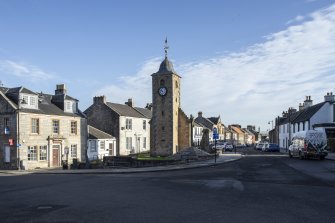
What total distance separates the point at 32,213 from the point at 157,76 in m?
44.8

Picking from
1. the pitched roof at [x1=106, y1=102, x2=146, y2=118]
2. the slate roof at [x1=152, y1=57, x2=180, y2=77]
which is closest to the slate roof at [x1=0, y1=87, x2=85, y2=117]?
the pitched roof at [x1=106, y1=102, x2=146, y2=118]

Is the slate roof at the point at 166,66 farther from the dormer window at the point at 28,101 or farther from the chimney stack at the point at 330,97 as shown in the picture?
the chimney stack at the point at 330,97

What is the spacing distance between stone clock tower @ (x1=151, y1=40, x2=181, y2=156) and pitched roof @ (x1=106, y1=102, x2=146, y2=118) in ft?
22.4

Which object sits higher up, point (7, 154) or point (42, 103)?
point (42, 103)

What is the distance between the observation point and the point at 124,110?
62.8m

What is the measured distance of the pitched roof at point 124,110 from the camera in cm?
5945

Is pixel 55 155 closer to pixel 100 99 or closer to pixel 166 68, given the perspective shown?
pixel 100 99

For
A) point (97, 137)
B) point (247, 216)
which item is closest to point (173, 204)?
point (247, 216)

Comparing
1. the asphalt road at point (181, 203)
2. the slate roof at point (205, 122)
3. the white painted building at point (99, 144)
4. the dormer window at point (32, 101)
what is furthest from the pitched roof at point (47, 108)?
the slate roof at point (205, 122)

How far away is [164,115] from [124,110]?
10.5m

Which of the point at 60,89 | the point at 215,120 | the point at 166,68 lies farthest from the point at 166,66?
the point at 215,120

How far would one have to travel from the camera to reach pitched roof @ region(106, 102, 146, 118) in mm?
Answer: 59450

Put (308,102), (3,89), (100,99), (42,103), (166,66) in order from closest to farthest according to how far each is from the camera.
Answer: (3,89), (42,103), (166,66), (100,99), (308,102)

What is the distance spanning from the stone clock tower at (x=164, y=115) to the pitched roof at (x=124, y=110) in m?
6.82
